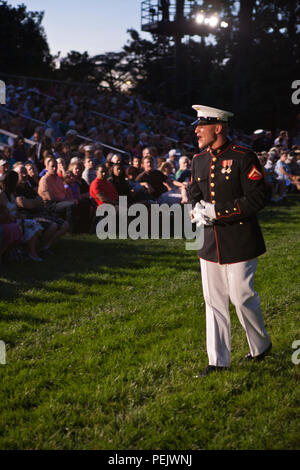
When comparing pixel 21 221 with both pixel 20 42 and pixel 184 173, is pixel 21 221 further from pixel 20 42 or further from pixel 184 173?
pixel 20 42

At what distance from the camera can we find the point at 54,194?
35.3 ft

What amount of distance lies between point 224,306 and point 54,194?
707 cm

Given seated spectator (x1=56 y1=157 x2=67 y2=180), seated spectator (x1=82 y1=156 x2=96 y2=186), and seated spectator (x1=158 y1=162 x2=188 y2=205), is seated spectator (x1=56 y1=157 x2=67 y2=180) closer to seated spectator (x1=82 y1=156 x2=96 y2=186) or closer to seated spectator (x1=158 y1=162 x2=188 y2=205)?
seated spectator (x1=82 y1=156 x2=96 y2=186)

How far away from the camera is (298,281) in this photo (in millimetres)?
7383

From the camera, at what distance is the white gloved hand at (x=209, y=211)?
4.18 metres

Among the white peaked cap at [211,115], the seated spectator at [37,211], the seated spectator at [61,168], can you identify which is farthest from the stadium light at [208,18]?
the white peaked cap at [211,115]

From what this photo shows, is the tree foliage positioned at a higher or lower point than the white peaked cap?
higher

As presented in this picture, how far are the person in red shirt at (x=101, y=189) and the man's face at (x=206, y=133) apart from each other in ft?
23.0

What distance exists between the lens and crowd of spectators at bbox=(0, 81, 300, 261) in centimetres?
900

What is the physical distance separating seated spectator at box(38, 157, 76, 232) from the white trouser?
21.0ft

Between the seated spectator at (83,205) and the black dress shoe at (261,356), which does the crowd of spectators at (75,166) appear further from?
the black dress shoe at (261,356)

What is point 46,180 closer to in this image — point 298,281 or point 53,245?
point 53,245

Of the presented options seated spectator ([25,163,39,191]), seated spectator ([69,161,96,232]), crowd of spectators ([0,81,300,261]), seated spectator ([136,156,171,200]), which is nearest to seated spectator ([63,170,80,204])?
crowd of spectators ([0,81,300,261])
